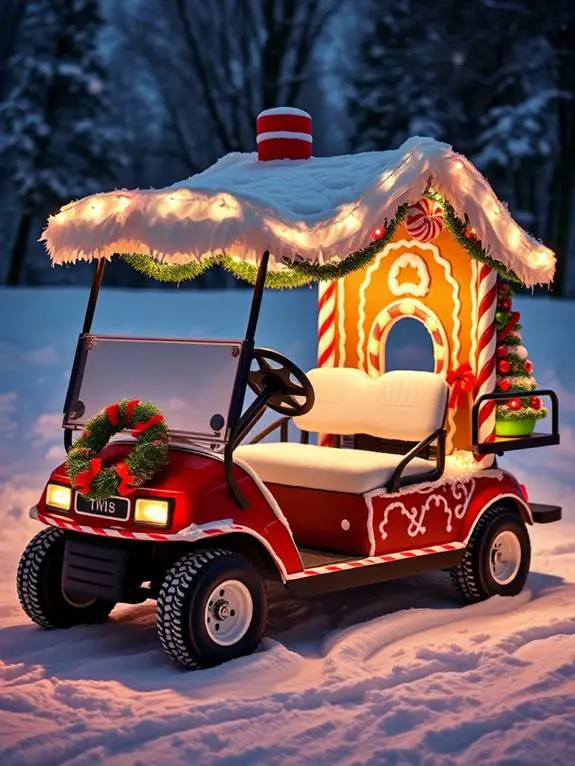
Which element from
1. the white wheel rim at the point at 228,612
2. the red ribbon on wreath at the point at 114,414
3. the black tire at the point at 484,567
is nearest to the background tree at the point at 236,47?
the black tire at the point at 484,567

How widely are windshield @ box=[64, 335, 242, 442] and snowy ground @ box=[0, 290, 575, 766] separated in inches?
44.0

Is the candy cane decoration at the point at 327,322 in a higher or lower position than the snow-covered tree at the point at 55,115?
lower

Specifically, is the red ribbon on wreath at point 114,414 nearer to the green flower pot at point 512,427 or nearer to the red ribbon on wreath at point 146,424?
the red ribbon on wreath at point 146,424

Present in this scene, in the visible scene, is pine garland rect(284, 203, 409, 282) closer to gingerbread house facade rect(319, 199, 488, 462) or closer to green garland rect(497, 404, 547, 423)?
gingerbread house facade rect(319, 199, 488, 462)

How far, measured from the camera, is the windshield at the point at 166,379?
5828 millimetres

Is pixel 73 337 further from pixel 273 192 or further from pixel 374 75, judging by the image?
pixel 273 192

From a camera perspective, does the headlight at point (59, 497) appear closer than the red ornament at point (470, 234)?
Yes

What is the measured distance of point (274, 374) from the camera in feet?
20.3

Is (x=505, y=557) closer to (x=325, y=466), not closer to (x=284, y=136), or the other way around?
(x=325, y=466)

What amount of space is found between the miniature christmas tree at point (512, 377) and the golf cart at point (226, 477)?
3.1 inches

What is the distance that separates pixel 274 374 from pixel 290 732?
2079 mm

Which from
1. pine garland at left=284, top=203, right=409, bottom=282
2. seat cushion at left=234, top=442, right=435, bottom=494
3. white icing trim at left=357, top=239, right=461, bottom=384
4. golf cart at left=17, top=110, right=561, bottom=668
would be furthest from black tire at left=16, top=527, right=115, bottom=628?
white icing trim at left=357, top=239, right=461, bottom=384

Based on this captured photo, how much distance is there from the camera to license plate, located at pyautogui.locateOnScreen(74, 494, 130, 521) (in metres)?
5.59

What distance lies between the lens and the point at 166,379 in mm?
6129
